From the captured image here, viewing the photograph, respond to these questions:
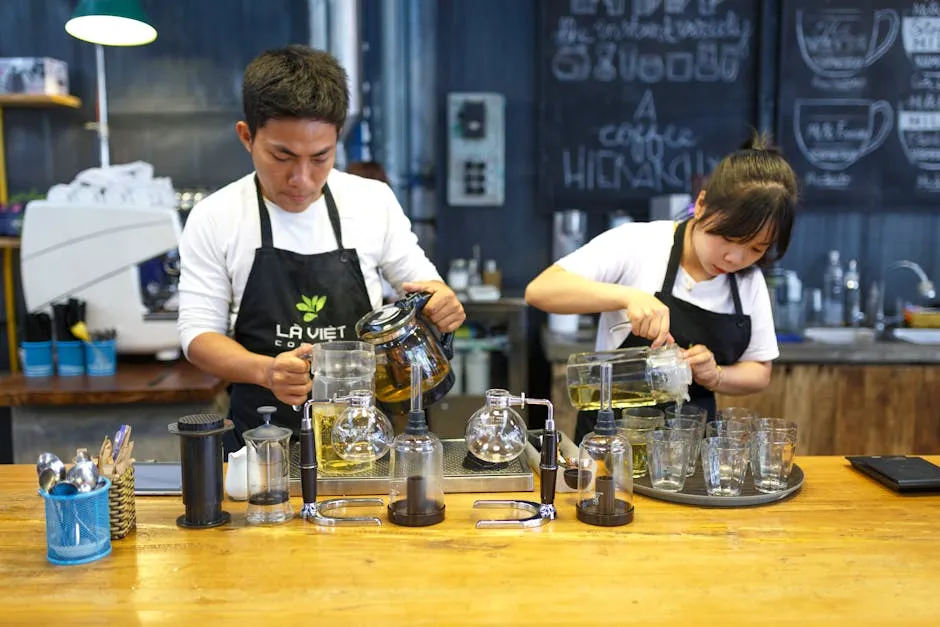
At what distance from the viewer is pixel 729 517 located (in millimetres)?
1605

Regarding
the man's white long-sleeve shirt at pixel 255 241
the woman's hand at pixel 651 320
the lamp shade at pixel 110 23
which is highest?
the lamp shade at pixel 110 23

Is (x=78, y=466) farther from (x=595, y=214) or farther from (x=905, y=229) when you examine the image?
(x=905, y=229)

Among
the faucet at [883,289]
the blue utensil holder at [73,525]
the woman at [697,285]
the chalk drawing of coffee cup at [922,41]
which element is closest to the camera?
the blue utensil holder at [73,525]

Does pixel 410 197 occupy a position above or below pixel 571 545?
above

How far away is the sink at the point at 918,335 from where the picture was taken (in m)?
3.97

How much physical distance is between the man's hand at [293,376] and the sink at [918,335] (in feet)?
10.4

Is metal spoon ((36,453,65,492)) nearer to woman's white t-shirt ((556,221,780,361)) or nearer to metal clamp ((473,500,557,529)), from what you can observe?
metal clamp ((473,500,557,529))

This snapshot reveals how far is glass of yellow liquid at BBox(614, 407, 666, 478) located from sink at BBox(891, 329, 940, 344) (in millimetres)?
2656

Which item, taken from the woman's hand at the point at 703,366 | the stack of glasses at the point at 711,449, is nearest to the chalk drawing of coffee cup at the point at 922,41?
the woman's hand at the point at 703,366

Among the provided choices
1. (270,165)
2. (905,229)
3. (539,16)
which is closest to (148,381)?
(270,165)

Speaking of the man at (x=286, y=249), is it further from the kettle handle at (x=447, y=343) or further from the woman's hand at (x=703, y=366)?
the woman's hand at (x=703, y=366)

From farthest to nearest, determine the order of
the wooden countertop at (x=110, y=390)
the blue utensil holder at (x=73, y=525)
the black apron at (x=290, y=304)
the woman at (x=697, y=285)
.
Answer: the wooden countertop at (x=110, y=390) → the black apron at (x=290, y=304) → the woman at (x=697, y=285) → the blue utensil holder at (x=73, y=525)

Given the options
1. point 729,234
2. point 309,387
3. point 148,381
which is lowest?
point 148,381

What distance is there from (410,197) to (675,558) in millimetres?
3424
